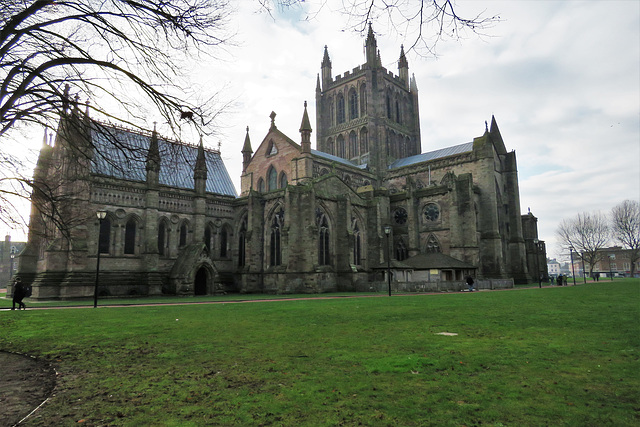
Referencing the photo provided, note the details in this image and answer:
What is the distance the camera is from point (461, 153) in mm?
49031

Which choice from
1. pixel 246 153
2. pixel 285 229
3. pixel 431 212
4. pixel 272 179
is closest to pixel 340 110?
pixel 246 153

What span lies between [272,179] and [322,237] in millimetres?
17756

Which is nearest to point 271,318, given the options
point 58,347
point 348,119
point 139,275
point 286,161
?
point 58,347

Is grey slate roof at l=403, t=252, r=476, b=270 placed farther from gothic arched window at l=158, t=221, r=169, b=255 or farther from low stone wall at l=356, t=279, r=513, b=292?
gothic arched window at l=158, t=221, r=169, b=255

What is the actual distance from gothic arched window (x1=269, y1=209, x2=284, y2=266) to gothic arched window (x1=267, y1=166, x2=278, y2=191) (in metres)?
13.9

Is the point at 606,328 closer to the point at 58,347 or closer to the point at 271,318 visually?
the point at 271,318

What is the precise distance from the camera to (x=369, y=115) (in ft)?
199

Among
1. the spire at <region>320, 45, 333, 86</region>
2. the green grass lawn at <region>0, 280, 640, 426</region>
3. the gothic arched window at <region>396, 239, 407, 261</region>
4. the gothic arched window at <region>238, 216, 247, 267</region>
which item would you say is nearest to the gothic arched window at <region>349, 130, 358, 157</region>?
the spire at <region>320, 45, 333, 86</region>

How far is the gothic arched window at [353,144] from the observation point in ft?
207

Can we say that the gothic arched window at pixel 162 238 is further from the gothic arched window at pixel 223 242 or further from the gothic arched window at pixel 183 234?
the gothic arched window at pixel 223 242

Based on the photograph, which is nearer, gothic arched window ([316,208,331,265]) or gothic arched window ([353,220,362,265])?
gothic arched window ([316,208,331,265])

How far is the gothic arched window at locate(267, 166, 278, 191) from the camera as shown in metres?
50.1

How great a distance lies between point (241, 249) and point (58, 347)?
3080 cm

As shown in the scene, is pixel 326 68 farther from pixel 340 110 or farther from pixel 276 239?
pixel 276 239
